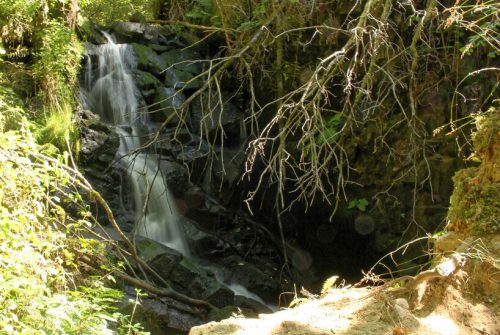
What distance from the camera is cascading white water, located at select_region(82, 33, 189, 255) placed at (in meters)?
9.33

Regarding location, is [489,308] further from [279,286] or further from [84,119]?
[84,119]

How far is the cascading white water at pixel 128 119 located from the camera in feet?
30.6

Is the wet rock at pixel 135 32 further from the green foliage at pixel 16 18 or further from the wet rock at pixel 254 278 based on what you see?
the wet rock at pixel 254 278

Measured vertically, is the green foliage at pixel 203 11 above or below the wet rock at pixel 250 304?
above

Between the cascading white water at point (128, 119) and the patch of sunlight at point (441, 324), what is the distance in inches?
262

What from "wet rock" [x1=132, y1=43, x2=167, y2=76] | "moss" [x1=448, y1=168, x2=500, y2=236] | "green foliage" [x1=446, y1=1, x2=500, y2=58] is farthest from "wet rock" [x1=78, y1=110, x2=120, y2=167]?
"moss" [x1=448, y1=168, x2=500, y2=236]

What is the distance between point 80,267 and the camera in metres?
5.08

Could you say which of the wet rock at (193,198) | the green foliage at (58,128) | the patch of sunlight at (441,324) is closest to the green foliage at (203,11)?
the wet rock at (193,198)

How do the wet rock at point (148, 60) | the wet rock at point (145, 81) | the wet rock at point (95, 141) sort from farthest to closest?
the wet rock at point (148, 60) → the wet rock at point (145, 81) → the wet rock at point (95, 141)

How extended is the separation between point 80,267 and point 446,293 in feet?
11.8

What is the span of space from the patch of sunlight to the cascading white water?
21.8 ft

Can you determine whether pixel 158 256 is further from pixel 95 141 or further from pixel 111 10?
pixel 111 10

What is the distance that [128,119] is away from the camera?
35.0 feet

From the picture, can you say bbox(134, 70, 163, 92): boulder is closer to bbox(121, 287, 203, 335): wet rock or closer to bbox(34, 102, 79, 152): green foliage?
bbox(34, 102, 79, 152): green foliage
